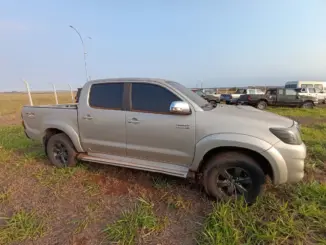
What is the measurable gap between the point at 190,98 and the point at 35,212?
8.73 feet

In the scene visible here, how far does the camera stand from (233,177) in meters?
3.22

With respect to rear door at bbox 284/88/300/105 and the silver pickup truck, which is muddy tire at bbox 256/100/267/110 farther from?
the silver pickup truck

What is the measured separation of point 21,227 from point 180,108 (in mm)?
2452

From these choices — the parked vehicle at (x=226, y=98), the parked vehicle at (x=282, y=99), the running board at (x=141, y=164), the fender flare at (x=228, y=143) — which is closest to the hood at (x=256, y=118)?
the fender flare at (x=228, y=143)

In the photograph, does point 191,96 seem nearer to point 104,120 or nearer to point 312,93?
point 104,120

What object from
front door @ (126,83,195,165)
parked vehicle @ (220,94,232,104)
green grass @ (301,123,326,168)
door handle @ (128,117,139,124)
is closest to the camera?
front door @ (126,83,195,165)

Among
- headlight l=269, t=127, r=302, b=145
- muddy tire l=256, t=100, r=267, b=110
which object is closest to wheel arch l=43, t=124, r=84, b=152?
headlight l=269, t=127, r=302, b=145

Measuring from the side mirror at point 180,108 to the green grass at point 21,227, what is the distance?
2189 mm

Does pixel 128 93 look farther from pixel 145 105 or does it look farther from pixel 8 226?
pixel 8 226

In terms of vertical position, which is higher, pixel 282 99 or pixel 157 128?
pixel 157 128

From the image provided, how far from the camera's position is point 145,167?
12.0ft

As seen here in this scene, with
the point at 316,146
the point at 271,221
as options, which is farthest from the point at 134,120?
the point at 316,146

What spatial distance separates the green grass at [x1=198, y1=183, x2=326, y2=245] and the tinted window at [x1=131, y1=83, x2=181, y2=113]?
1.59 meters

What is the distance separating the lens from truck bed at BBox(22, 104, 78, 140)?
14.4 ft
